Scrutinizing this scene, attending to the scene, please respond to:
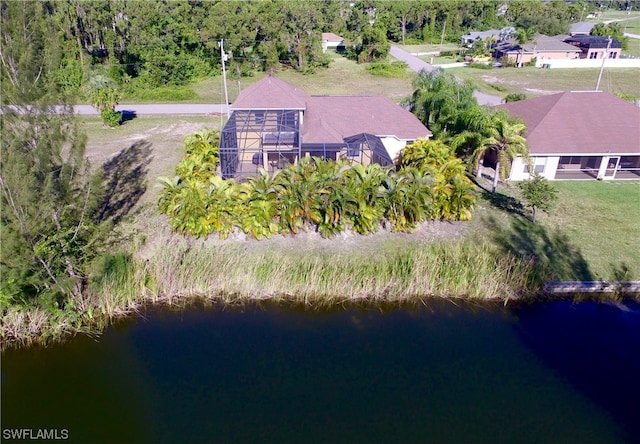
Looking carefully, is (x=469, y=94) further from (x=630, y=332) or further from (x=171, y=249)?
(x=171, y=249)

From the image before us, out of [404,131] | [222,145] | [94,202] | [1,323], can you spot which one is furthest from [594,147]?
[1,323]

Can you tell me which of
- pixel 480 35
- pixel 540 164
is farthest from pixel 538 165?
pixel 480 35

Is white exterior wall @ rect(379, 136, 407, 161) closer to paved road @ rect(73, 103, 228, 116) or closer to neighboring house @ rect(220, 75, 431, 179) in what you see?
neighboring house @ rect(220, 75, 431, 179)

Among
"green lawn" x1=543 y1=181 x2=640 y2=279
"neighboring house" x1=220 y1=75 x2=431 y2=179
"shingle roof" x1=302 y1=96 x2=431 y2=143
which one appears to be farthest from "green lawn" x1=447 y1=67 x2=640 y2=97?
"green lawn" x1=543 y1=181 x2=640 y2=279

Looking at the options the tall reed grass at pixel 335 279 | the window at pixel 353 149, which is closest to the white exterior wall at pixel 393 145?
the window at pixel 353 149

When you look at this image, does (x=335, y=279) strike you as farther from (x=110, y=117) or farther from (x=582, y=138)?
(x=110, y=117)

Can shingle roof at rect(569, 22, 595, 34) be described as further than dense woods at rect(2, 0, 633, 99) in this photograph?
Yes
